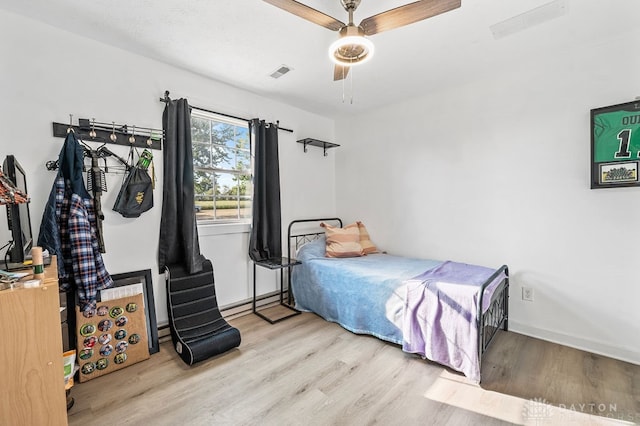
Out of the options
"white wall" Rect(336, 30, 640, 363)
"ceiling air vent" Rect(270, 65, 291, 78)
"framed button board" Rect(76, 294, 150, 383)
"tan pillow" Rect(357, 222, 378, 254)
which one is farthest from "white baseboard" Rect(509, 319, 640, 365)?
"framed button board" Rect(76, 294, 150, 383)

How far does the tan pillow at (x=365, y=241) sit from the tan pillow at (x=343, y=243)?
111mm

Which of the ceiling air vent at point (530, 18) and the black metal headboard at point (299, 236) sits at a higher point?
the ceiling air vent at point (530, 18)

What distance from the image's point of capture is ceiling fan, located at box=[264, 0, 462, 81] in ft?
4.75

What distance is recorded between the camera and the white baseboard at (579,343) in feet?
7.13

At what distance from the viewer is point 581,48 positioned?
2311mm

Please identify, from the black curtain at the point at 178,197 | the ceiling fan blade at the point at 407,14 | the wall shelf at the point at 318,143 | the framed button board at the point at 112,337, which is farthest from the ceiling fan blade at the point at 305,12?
the framed button board at the point at 112,337

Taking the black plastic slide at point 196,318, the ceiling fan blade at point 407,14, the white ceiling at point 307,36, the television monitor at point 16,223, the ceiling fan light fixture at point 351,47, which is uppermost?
the white ceiling at point 307,36

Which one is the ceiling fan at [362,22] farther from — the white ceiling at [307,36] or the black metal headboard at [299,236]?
the black metal headboard at [299,236]

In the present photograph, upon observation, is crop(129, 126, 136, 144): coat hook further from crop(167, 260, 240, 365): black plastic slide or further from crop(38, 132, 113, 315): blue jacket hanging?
crop(167, 260, 240, 365): black plastic slide

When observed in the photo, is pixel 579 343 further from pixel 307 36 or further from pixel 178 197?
pixel 178 197

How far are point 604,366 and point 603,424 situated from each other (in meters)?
0.74

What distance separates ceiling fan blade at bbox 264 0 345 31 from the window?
1696 millimetres

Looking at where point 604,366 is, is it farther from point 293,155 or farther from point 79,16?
point 79,16

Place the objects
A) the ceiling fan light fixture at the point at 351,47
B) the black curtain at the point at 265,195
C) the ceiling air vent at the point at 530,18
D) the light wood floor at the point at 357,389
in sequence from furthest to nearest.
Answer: the black curtain at the point at 265,195 → the ceiling air vent at the point at 530,18 → the light wood floor at the point at 357,389 → the ceiling fan light fixture at the point at 351,47
